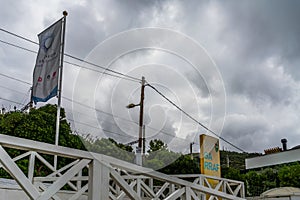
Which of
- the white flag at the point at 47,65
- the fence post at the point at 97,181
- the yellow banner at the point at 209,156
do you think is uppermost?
the white flag at the point at 47,65

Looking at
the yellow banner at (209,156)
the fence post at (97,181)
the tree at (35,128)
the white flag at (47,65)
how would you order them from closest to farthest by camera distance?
1. the fence post at (97,181)
2. the yellow banner at (209,156)
3. the white flag at (47,65)
4. the tree at (35,128)

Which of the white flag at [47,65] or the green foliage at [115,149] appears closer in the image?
the white flag at [47,65]

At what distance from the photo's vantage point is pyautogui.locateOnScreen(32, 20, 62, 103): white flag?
22.5ft

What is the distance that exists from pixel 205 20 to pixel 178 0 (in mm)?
675

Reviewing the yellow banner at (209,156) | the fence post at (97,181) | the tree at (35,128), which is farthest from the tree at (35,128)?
the fence post at (97,181)

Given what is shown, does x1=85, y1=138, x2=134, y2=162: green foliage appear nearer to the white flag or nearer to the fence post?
the white flag

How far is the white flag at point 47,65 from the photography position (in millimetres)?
6863

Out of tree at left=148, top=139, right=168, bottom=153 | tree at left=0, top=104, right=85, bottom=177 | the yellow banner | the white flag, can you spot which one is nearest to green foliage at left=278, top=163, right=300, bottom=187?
tree at left=148, top=139, right=168, bottom=153

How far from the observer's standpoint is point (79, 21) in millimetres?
7828

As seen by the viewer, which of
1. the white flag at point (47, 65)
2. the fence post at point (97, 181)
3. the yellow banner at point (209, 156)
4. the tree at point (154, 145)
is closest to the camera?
the fence post at point (97, 181)

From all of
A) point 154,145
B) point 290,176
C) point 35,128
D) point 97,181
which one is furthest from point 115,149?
point 97,181

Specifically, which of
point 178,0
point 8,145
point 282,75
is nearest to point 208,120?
point 178,0

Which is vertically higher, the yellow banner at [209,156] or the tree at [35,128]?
the tree at [35,128]

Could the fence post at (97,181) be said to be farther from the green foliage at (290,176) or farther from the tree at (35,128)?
the green foliage at (290,176)
